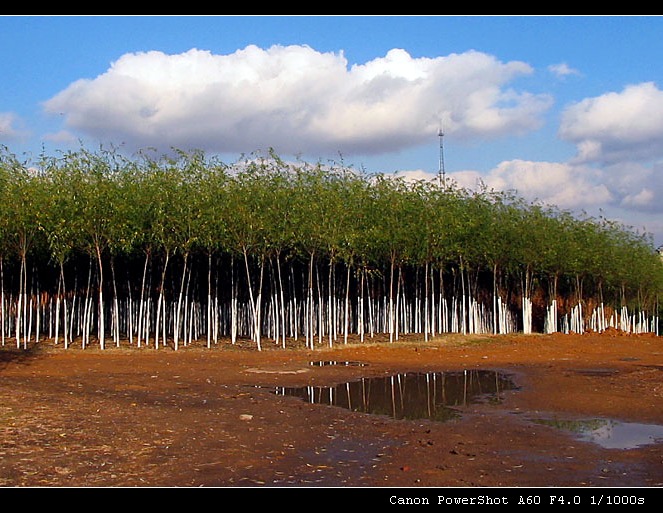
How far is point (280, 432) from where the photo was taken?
46.0ft

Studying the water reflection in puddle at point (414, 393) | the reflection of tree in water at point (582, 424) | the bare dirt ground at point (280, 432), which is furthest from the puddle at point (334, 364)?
the reflection of tree in water at point (582, 424)

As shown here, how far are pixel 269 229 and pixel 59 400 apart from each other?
661 inches

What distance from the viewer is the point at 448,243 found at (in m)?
38.6

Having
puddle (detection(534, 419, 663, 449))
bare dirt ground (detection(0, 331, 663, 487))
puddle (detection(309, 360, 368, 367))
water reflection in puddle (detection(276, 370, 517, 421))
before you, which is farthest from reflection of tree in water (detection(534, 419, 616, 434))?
puddle (detection(309, 360, 368, 367))

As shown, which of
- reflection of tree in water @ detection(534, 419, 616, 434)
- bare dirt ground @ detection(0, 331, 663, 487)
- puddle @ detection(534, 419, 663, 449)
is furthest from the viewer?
reflection of tree in water @ detection(534, 419, 616, 434)

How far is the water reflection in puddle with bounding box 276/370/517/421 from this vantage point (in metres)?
17.4

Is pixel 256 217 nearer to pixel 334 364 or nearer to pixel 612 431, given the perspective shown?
pixel 334 364

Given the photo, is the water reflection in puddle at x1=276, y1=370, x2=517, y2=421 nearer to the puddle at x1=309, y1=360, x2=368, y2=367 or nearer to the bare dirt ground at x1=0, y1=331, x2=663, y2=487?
the bare dirt ground at x1=0, y1=331, x2=663, y2=487

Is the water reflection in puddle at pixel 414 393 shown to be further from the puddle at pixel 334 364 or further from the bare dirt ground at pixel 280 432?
the puddle at pixel 334 364

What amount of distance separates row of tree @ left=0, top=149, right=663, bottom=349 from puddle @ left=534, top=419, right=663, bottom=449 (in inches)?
704

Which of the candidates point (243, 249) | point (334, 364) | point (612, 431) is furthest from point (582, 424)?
point (243, 249)

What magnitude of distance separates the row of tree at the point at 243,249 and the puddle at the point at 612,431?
17.9 meters

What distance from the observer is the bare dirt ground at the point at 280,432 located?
10.6 m
